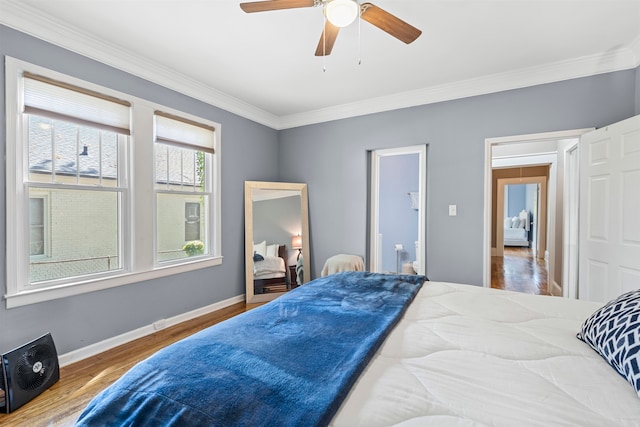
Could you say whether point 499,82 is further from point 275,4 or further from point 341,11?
point 275,4

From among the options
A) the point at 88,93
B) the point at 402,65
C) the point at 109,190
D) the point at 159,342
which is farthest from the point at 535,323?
the point at 88,93

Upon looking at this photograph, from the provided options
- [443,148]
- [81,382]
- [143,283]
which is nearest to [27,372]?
[81,382]

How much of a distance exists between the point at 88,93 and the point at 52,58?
0.29 meters

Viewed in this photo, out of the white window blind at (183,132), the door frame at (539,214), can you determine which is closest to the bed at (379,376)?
the white window blind at (183,132)

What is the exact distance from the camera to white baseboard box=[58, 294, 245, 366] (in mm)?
2273

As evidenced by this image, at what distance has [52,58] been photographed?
84.9 inches

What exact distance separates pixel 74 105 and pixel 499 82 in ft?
12.8

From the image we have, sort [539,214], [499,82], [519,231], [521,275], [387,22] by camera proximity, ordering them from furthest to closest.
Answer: [519,231]
[539,214]
[521,275]
[499,82]
[387,22]

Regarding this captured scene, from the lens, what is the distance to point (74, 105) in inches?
89.5

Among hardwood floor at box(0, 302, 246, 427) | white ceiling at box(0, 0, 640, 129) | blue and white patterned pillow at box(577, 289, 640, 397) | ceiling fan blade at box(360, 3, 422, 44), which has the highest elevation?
white ceiling at box(0, 0, 640, 129)

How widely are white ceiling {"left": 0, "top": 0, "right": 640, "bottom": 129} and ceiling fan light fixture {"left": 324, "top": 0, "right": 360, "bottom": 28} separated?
1.78 feet

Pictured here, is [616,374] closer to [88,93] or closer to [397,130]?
[397,130]

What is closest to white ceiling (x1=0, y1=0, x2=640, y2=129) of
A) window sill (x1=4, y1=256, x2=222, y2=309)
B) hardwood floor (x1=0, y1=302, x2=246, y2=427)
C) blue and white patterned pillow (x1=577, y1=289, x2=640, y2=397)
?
window sill (x1=4, y1=256, x2=222, y2=309)

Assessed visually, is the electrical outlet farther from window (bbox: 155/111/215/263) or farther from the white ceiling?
the white ceiling
